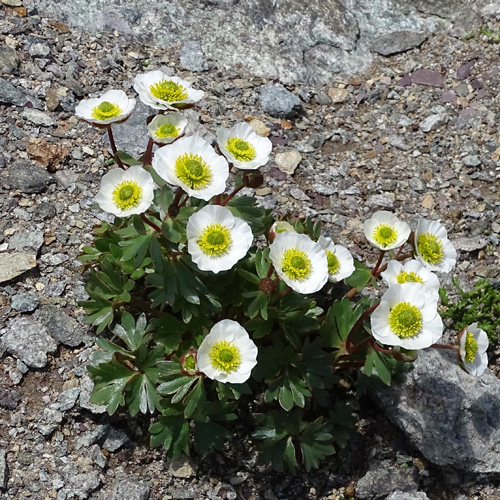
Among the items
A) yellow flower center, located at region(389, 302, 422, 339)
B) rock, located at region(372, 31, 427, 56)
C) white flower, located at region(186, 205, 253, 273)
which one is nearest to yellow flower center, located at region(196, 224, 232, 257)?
white flower, located at region(186, 205, 253, 273)

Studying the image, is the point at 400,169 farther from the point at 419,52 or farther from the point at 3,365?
the point at 3,365

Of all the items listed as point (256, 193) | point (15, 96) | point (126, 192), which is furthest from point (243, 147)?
point (15, 96)

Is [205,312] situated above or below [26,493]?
above

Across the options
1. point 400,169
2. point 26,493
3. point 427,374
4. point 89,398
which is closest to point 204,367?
point 89,398

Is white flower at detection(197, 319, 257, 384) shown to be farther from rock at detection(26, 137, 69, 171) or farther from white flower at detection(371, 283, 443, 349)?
rock at detection(26, 137, 69, 171)

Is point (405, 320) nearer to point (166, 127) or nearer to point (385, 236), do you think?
point (385, 236)

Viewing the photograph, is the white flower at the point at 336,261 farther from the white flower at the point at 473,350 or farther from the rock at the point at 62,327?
the rock at the point at 62,327
